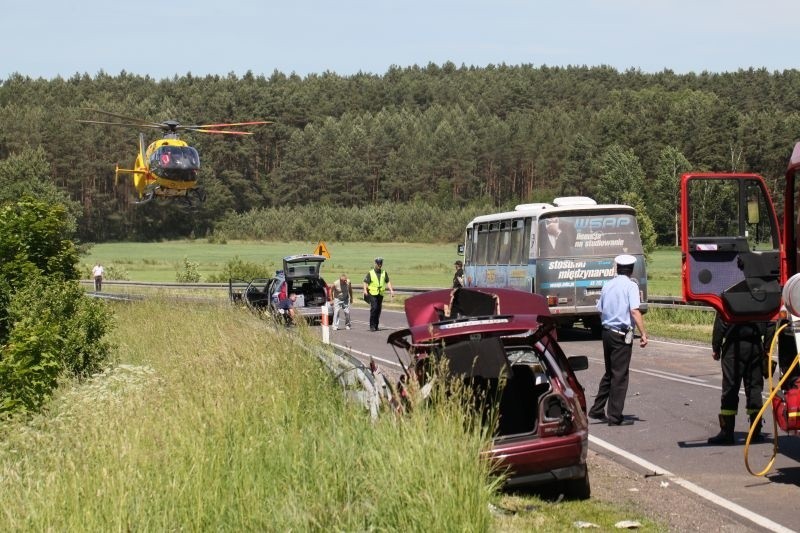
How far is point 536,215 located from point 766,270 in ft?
48.9

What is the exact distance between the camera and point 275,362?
38.0 feet

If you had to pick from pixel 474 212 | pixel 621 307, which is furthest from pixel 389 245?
pixel 621 307

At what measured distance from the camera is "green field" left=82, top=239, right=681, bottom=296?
72812 mm

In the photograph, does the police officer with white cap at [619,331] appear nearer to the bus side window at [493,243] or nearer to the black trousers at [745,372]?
the black trousers at [745,372]

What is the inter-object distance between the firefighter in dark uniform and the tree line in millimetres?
83113

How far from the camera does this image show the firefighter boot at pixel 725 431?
36.9 feet

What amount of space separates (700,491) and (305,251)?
9113 cm

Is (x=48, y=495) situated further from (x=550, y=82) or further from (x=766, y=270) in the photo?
(x=550, y=82)

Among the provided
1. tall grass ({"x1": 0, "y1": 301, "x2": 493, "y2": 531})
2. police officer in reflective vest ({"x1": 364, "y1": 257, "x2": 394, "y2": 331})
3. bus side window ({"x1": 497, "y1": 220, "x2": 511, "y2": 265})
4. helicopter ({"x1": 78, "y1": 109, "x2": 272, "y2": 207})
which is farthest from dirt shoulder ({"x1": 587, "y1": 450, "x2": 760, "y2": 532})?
helicopter ({"x1": 78, "y1": 109, "x2": 272, "y2": 207})

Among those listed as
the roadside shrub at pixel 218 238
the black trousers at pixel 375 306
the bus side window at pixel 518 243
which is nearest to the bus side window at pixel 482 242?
the bus side window at pixel 518 243

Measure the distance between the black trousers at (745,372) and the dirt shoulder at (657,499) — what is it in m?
1.45

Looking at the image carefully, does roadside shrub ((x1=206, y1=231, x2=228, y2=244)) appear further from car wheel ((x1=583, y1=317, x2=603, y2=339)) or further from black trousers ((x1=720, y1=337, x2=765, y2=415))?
black trousers ((x1=720, y1=337, x2=765, y2=415))

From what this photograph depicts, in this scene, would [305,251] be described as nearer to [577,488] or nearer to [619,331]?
[619,331]

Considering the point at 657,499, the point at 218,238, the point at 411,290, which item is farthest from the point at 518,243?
the point at 218,238
